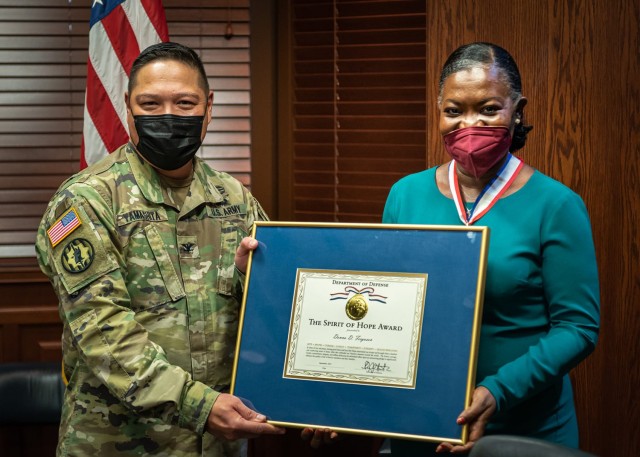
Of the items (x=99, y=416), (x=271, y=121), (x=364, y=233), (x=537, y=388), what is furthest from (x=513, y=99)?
(x=271, y=121)

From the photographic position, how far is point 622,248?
102 inches

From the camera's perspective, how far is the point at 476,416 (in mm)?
1633

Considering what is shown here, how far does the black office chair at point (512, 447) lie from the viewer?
4.99ft

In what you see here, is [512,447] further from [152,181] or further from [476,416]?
[152,181]

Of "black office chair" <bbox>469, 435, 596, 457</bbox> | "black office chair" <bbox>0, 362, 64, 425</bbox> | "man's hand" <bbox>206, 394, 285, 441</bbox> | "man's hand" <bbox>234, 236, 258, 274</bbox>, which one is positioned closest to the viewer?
"black office chair" <bbox>469, 435, 596, 457</bbox>

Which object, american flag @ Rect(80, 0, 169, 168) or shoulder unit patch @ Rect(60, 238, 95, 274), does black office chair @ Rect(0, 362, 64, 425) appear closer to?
american flag @ Rect(80, 0, 169, 168)

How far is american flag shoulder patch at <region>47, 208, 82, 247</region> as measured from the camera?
1.84m

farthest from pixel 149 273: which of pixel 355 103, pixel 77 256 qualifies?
pixel 355 103

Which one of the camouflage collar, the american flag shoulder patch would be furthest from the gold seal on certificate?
the american flag shoulder patch

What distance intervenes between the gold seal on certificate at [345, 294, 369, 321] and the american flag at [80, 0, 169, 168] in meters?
1.66

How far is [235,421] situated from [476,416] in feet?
1.72

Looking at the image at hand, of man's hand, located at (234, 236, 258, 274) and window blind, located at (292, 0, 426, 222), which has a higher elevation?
window blind, located at (292, 0, 426, 222)

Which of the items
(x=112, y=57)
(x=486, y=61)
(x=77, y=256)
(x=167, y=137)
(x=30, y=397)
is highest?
(x=112, y=57)

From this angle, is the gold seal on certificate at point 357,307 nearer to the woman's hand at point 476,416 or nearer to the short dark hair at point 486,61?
the woman's hand at point 476,416
